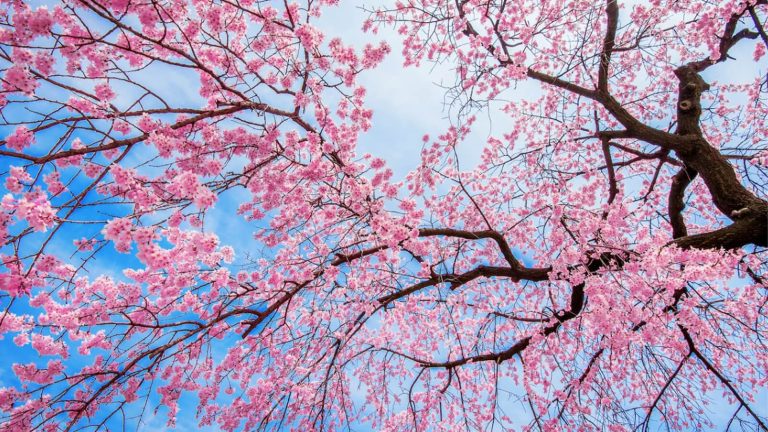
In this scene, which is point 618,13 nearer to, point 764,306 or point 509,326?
point 764,306

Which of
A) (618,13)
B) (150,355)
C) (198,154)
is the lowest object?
(150,355)

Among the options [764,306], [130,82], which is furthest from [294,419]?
[764,306]

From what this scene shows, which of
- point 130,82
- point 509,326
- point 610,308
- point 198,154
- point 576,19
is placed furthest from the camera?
point 509,326

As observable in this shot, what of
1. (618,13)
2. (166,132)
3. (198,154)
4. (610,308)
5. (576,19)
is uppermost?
(618,13)

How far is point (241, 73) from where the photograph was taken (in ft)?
15.0

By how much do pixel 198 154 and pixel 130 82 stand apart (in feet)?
3.23

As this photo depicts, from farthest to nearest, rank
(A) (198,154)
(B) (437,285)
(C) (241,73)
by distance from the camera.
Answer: (B) (437,285), (C) (241,73), (A) (198,154)

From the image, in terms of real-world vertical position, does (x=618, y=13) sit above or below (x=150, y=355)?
above

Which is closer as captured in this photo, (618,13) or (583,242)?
(583,242)

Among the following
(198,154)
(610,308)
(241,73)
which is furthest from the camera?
(610,308)

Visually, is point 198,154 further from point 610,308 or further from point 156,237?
point 610,308

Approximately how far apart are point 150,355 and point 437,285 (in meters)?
3.25

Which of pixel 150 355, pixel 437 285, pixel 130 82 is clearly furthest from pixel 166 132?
pixel 437 285

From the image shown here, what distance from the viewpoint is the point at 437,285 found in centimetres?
532
